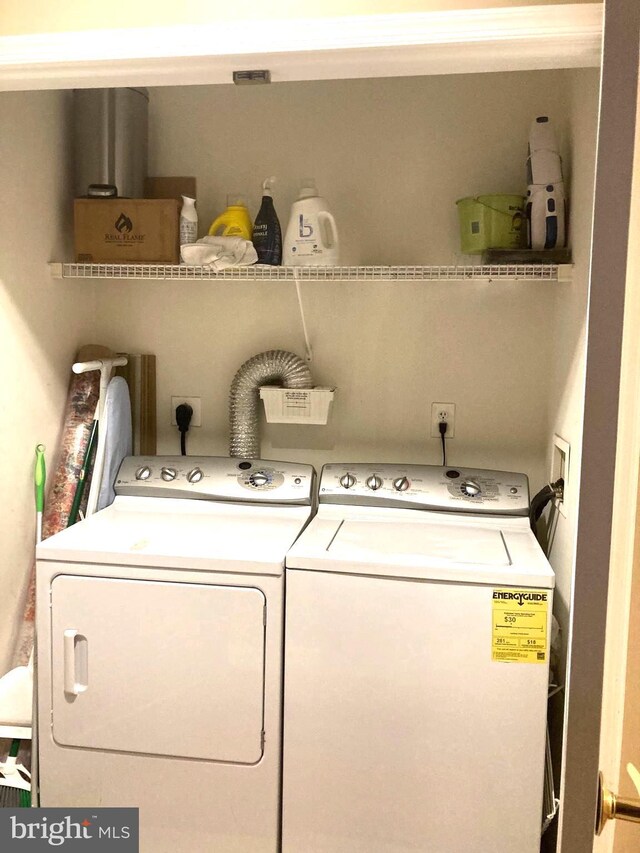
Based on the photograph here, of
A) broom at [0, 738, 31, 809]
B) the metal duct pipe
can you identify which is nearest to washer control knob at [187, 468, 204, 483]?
the metal duct pipe

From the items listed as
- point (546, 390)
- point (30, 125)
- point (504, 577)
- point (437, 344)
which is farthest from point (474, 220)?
point (30, 125)

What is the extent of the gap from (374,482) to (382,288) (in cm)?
69

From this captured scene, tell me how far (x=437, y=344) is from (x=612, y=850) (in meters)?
1.77

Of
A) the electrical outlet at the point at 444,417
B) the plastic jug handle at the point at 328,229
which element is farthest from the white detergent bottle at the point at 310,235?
the electrical outlet at the point at 444,417

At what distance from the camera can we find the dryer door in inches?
75.3

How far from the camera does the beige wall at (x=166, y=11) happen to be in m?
1.57

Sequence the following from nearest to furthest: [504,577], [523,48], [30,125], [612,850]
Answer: [612,850]
[523,48]
[504,577]
[30,125]

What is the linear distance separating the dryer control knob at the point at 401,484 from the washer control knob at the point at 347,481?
0.13 meters

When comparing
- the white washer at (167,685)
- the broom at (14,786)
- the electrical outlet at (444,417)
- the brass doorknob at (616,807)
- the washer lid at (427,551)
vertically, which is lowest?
the broom at (14,786)

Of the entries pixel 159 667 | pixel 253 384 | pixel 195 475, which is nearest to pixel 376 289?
pixel 253 384

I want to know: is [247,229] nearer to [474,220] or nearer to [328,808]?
[474,220]

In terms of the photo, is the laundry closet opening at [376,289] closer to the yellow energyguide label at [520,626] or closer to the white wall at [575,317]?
the white wall at [575,317]

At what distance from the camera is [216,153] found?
2.67 metres

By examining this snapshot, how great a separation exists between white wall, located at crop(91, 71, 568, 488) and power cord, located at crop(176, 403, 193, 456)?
96 millimetres
